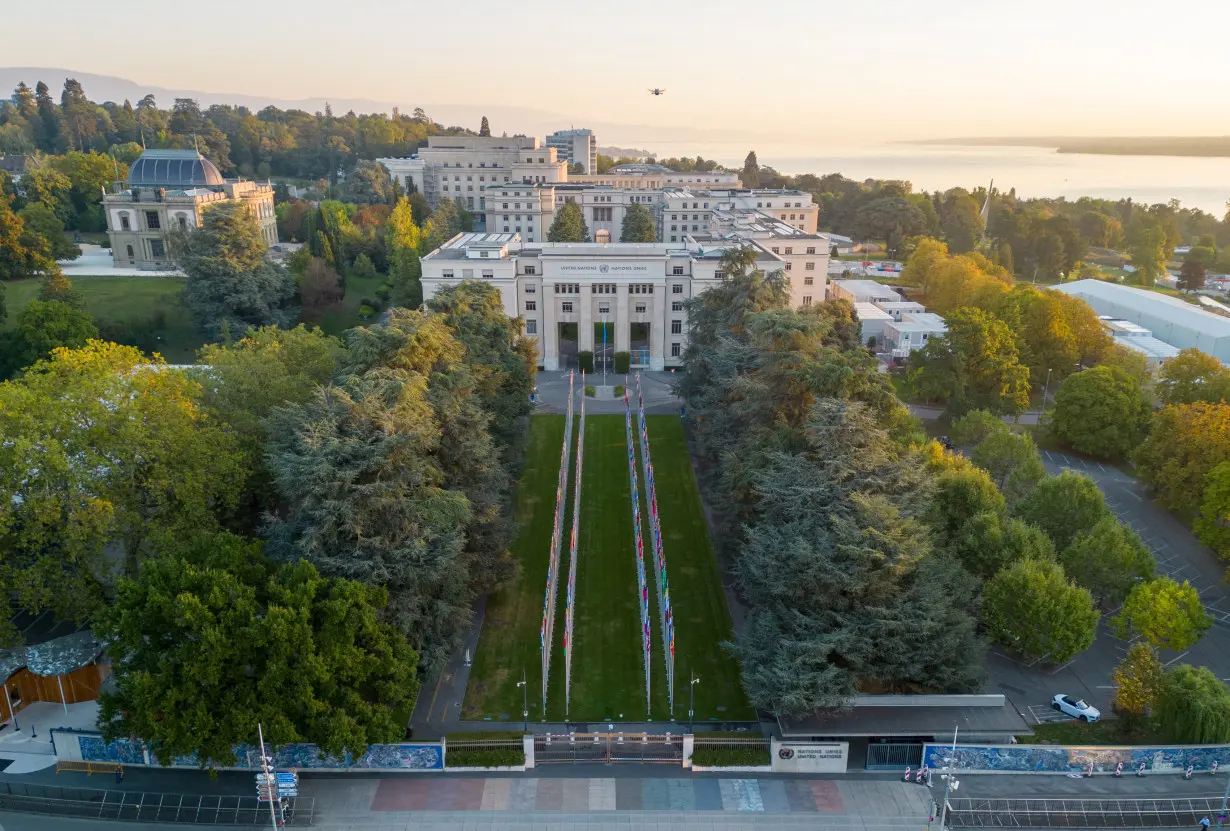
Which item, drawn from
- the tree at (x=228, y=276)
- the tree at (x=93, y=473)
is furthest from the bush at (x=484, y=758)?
the tree at (x=228, y=276)

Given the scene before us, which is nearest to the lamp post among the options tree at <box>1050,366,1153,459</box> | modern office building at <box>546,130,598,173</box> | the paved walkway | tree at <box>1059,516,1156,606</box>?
the paved walkway

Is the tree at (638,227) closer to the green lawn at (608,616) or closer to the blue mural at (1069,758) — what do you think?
the green lawn at (608,616)

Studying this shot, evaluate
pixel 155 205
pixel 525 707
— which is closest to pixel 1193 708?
pixel 525 707

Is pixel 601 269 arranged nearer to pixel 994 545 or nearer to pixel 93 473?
pixel 994 545

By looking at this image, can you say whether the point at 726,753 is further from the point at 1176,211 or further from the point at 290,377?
the point at 1176,211

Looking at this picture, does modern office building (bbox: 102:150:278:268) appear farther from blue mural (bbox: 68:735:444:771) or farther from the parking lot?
the parking lot

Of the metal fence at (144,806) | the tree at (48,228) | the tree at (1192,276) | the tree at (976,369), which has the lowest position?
the metal fence at (144,806)

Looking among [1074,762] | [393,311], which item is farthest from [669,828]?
[393,311]
